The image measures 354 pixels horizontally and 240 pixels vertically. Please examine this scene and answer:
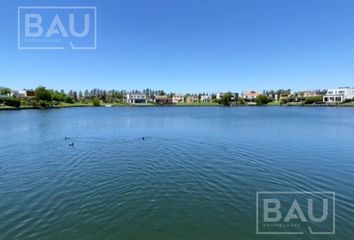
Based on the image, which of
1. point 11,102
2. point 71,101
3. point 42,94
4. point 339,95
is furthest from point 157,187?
point 339,95

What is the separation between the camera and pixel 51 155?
57.4ft

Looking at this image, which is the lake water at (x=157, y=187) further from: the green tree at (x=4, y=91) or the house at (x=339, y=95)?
the house at (x=339, y=95)

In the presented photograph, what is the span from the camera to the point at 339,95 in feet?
474

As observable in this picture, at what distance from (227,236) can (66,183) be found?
8240 mm

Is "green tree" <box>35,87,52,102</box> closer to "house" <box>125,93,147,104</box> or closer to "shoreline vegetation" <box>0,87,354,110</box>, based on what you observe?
"shoreline vegetation" <box>0,87,354,110</box>

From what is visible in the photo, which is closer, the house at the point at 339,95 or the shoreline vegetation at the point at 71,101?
the shoreline vegetation at the point at 71,101

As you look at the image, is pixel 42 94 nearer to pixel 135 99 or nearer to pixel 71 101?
pixel 71 101

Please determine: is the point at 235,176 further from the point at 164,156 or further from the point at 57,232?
the point at 57,232

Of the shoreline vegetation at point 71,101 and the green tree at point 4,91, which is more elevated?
the green tree at point 4,91

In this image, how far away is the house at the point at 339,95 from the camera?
140 meters

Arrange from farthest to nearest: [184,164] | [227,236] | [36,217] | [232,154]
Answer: [232,154], [184,164], [36,217], [227,236]

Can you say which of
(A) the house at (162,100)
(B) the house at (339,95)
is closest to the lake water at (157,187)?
(B) the house at (339,95)

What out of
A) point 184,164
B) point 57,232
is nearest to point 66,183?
point 57,232

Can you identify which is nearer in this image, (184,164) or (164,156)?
(184,164)
